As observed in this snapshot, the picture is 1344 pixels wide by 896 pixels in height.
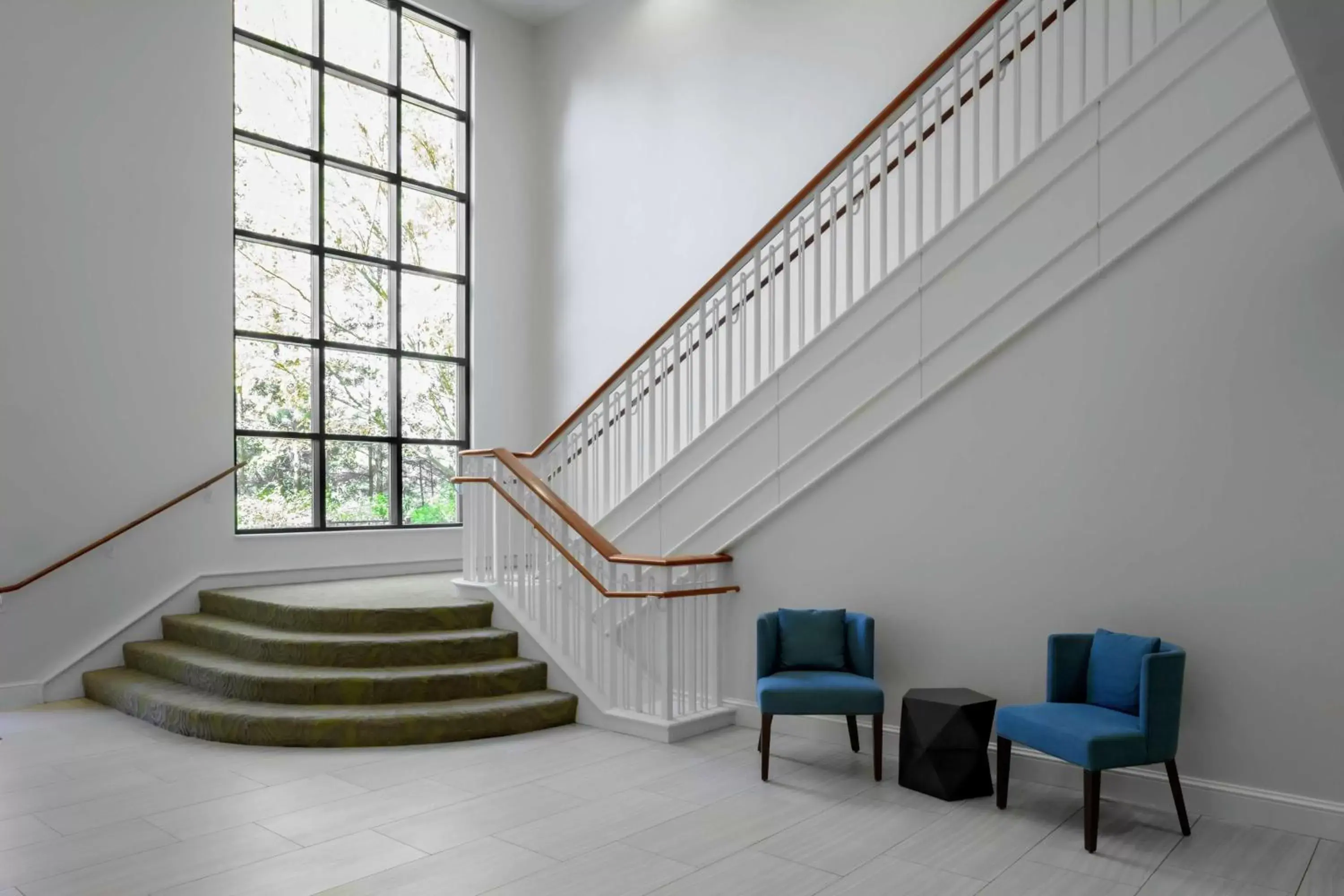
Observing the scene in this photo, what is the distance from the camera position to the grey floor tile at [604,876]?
3297 millimetres

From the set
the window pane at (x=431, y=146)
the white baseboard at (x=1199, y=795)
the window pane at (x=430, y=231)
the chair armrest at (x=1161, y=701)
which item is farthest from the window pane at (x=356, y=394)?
the chair armrest at (x=1161, y=701)

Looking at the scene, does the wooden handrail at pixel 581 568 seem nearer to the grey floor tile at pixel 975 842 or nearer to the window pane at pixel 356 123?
the grey floor tile at pixel 975 842

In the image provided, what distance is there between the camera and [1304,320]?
384cm

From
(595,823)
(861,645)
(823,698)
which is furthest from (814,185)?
(595,823)

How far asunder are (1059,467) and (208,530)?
6246 millimetres

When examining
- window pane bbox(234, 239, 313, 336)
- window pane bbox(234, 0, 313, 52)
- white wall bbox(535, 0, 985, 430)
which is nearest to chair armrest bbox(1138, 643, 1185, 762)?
white wall bbox(535, 0, 985, 430)

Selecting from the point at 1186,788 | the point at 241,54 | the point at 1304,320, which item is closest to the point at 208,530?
the point at 241,54

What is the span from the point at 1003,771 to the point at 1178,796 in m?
0.66

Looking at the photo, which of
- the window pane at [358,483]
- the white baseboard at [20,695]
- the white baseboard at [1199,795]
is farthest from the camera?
the window pane at [358,483]

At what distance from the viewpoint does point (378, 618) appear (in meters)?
6.09

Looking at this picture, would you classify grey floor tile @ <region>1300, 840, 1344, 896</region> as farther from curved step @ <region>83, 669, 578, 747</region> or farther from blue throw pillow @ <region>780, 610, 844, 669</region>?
curved step @ <region>83, 669, 578, 747</region>

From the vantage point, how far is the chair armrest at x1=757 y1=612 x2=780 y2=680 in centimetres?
486

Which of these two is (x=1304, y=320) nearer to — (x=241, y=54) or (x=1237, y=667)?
(x=1237, y=667)

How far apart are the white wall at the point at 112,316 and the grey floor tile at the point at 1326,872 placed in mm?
7110
